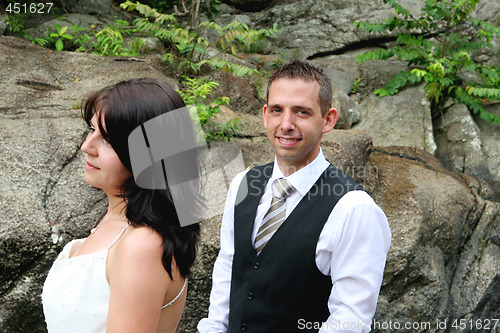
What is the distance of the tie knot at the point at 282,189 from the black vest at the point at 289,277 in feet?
0.30

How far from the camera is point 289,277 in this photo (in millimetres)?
2264

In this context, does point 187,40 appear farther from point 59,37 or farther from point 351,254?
point 351,254

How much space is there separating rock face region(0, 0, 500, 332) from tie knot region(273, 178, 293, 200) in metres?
1.50

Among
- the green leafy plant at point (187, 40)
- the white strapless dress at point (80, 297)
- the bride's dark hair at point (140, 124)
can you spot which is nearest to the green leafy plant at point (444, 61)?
the green leafy plant at point (187, 40)

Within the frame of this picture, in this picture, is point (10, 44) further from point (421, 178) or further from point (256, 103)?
point (421, 178)

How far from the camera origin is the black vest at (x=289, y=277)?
2.26m


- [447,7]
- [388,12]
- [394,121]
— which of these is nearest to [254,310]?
[394,121]

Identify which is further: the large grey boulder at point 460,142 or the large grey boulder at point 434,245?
the large grey boulder at point 460,142

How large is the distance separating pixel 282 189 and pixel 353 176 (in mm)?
2328

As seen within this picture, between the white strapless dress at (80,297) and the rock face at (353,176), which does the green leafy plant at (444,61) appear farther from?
the white strapless dress at (80,297)

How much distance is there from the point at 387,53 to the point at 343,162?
2.62m

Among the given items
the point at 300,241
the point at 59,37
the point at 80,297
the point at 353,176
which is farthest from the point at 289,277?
the point at 59,37

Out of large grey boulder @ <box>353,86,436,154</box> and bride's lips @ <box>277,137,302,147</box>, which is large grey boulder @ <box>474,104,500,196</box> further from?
bride's lips @ <box>277,137,302,147</box>

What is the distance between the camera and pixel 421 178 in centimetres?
489
